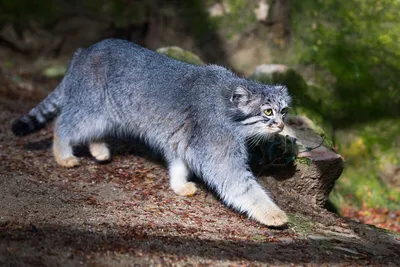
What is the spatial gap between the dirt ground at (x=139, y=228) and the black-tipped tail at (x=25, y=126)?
1.06 feet

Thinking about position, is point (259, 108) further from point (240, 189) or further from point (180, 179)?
point (180, 179)

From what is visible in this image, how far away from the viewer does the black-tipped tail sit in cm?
654

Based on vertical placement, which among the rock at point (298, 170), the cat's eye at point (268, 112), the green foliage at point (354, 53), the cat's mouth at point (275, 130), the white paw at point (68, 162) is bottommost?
the white paw at point (68, 162)

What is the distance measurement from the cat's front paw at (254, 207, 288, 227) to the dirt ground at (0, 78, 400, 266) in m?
0.09

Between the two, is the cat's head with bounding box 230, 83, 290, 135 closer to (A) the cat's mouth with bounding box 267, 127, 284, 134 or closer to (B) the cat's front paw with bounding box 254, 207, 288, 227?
(A) the cat's mouth with bounding box 267, 127, 284, 134

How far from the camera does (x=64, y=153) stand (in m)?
6.54

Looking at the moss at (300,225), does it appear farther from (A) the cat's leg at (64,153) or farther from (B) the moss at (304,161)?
(A) the cat's leg at (64,153)

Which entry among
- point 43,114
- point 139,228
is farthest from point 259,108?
point 43,114

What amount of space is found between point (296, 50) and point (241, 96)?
4.21 m

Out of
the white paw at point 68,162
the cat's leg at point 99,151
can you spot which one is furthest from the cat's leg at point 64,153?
the cat's leg at point 99,151

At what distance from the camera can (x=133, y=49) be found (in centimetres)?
641

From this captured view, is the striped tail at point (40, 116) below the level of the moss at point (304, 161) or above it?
below

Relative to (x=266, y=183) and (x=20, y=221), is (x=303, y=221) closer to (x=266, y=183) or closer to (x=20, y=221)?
(x=266, y=183)

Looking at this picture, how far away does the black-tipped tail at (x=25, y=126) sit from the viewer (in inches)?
257
